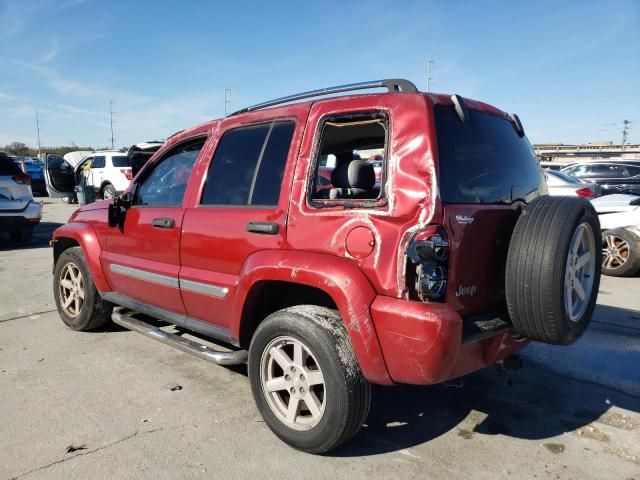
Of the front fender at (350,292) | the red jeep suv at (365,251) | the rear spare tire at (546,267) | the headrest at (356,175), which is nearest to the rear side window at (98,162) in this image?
the red jeep suv at (365,251)

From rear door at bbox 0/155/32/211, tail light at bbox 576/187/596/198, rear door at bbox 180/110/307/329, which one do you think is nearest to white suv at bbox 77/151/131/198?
rear door at bbox 0/155/32/211

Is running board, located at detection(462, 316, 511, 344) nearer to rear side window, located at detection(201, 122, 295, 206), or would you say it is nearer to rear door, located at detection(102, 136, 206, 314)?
rear side window, located at detection(201, 122, 295, 206)

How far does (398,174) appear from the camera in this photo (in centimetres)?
241

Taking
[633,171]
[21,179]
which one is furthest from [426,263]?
[633,171]

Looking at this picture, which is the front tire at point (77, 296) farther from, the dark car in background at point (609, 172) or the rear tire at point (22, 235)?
the dark car in background at point (609, 172)

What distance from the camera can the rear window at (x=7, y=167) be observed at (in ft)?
29.8

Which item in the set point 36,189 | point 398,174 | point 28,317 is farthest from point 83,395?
point 36,189

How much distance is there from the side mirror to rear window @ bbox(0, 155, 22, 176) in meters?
6.48

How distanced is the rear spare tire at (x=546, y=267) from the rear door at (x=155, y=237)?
217 cm

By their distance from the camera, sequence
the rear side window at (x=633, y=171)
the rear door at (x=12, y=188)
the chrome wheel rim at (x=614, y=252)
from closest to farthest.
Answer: the chrome wheel rim at (x=614, y=252) → the rear door at (x=12, y=188) → the rear side window at (x=633, y=171)

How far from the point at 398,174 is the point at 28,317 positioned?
4.38 meters

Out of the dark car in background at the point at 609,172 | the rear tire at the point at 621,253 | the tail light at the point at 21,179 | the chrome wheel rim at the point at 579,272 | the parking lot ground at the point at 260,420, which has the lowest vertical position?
the parking lot ground at the point at 260,420

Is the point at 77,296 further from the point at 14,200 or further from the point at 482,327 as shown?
the point at 14,200

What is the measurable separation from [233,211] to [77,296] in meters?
2.35
